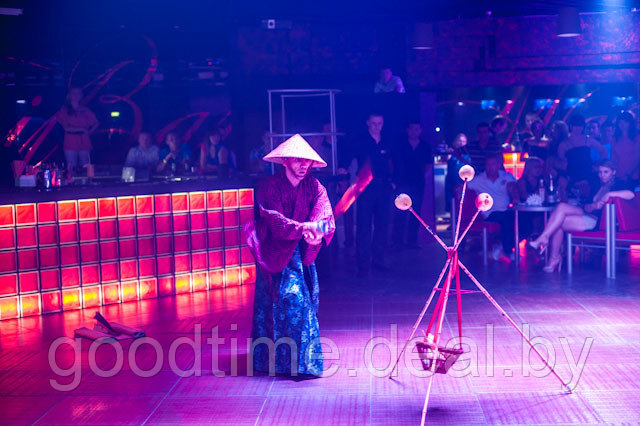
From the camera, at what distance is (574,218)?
8.01 m

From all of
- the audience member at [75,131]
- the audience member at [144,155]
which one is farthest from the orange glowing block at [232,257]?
the audience member at [75,131]

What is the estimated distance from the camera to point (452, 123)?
17125 mm

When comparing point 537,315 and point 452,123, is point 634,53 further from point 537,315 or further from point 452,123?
point 452,123

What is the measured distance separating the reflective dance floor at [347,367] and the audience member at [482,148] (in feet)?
8.05

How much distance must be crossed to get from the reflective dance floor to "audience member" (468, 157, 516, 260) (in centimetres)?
137

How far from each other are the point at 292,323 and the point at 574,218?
13.8 ft

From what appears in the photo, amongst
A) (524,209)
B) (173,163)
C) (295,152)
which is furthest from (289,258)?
(524,209)

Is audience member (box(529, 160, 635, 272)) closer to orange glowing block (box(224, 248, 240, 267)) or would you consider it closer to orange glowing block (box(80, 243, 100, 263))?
orange glowing block (box(224, 248, 240, 267))

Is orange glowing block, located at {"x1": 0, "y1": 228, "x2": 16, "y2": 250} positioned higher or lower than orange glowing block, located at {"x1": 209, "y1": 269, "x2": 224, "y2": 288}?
higher

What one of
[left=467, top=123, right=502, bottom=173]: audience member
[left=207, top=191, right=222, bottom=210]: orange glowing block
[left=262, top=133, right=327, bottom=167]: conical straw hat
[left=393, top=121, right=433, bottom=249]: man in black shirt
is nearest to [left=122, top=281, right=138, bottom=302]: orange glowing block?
[left=207, top=191, right=222, bottom=210]: orange glowing block

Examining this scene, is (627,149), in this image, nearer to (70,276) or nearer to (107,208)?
(107,208)

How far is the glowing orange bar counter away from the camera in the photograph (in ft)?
21.9

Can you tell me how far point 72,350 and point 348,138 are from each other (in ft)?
12.6

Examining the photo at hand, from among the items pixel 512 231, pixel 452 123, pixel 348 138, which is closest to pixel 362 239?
pixel 348 138
